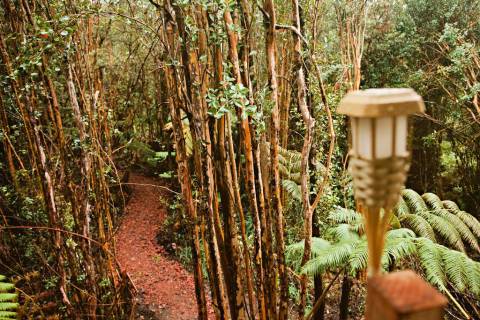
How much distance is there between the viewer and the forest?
7.85 ft

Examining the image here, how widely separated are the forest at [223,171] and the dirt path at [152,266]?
4 centimetres

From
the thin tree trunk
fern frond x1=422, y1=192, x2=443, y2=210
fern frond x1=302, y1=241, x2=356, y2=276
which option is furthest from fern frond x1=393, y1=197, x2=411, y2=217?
fern frond x1=302, y1=241, x2=356, y2=276

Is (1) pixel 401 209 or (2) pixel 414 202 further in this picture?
(2) pixel 414 202

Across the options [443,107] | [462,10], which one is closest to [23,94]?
[443,107]

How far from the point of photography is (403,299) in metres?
0.52

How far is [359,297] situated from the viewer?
19.2ft

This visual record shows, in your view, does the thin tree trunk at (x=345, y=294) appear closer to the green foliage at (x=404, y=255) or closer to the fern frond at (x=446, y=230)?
the green foliage at (x=404, y=255)

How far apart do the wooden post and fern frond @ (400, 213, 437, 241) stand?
385 centimetres

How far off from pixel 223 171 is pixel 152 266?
4803 mm

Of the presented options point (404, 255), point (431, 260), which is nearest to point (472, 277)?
point (431, 260)

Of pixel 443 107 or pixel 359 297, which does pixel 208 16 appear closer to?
pixel 359 297

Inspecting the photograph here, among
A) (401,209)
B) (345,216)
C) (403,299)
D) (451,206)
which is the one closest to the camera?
(403,299)

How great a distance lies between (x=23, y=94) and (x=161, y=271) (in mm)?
4677

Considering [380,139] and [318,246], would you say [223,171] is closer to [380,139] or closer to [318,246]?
[318,246]
